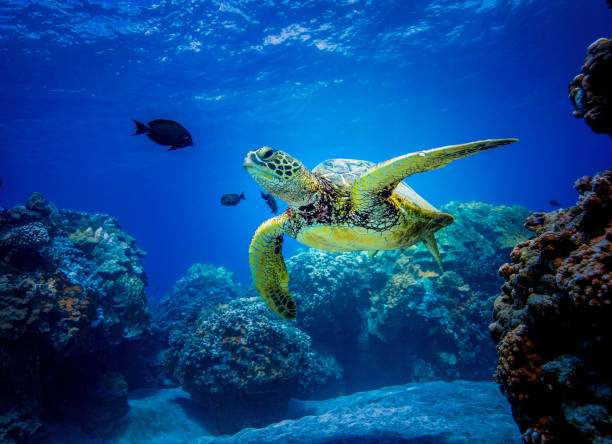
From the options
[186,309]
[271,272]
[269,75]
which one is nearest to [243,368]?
[271,272]

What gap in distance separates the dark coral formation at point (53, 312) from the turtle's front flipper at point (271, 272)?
384 cm

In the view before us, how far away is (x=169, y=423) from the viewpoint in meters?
5.50

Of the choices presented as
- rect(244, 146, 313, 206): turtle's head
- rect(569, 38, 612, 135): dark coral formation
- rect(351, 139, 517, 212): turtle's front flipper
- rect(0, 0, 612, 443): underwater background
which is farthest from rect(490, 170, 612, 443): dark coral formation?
rect(244, 146, 313, 206): turtle's head

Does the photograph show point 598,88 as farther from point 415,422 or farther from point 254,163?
point 415,422

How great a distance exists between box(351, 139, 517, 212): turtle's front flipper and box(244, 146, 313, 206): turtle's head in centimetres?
59

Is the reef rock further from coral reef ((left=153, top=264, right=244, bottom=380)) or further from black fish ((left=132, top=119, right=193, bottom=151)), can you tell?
black fish ((left=132, top=119, right=193, bottom=151))

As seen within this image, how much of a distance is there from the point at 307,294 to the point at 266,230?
470 centimetres

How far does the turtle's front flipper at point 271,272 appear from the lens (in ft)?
12.1

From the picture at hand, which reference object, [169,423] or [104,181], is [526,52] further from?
[104,181]

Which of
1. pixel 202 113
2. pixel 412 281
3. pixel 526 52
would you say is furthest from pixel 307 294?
pixel 526 52

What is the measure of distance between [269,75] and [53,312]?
1852 centimetres

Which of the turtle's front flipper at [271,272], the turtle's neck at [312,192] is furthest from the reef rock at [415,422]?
the turtle's neck at [312,192]

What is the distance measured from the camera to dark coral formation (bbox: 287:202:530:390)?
660cm

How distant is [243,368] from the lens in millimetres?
5496
